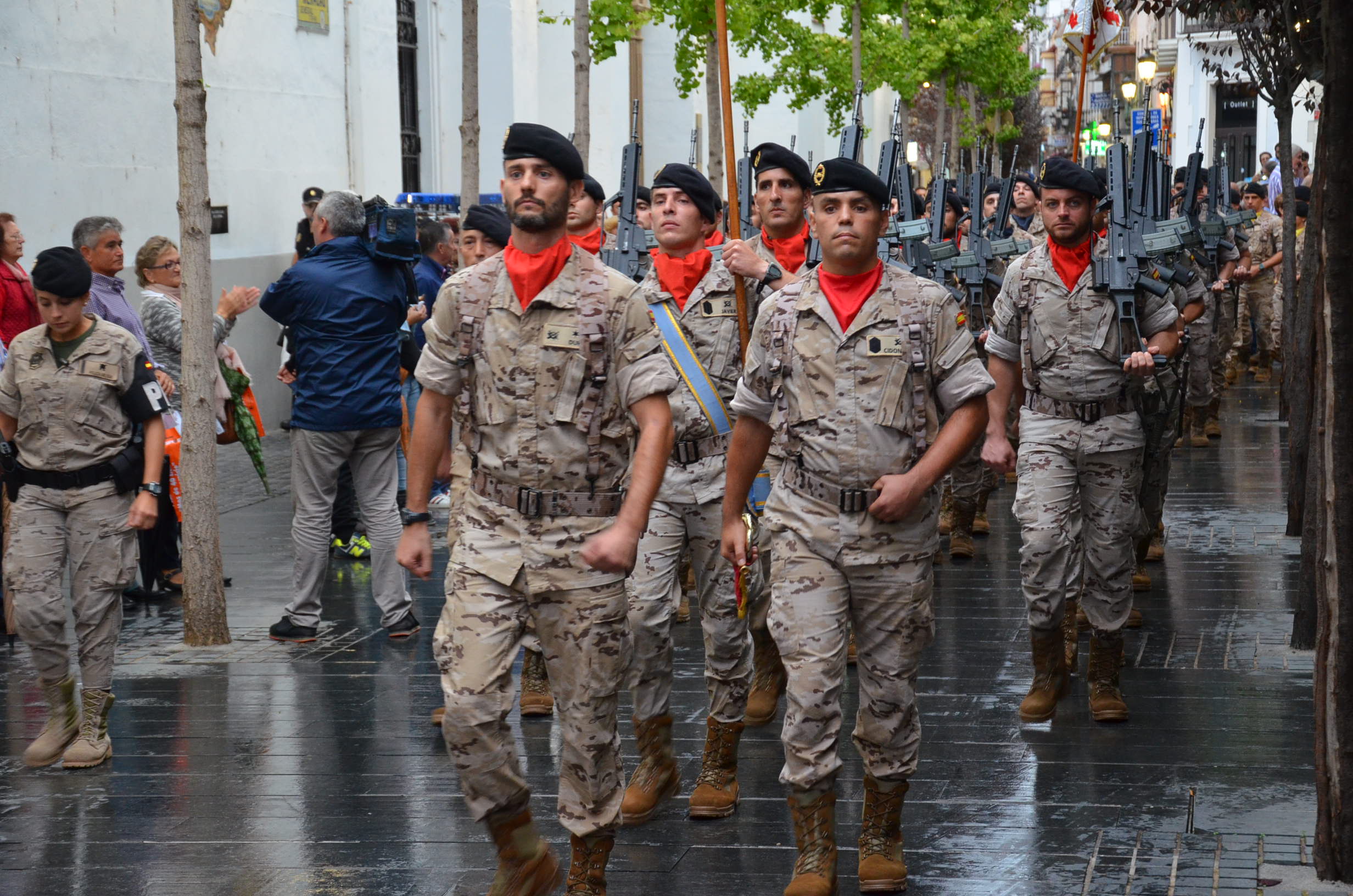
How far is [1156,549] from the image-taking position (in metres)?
10.4

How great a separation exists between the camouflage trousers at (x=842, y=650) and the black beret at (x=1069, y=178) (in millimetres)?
2605

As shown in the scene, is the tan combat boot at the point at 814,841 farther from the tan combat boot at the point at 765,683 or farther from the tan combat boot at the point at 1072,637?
the tan combat boot at the point at 1072,637

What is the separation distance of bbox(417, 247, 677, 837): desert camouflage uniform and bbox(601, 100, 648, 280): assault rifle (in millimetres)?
3201

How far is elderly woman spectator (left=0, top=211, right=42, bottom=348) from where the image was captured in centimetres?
918

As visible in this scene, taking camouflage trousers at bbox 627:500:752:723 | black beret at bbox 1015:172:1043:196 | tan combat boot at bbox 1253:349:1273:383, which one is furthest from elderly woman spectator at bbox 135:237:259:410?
tan combat boot at bbox 1253:349:1273:383

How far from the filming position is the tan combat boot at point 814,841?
4980mm

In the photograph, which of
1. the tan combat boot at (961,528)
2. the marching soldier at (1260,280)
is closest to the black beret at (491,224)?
the tan combat boot at (961,528)

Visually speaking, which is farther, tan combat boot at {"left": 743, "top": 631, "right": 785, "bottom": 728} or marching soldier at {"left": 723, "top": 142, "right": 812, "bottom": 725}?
tan combat boot at {"left": 743, "top": 631, "right": 785, "bottom": 728}

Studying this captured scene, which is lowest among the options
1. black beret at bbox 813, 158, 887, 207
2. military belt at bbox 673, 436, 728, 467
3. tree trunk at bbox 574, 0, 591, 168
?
military belt at bbox 673, 436, 728, 467

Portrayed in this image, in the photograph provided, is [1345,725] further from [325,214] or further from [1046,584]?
[325,214]

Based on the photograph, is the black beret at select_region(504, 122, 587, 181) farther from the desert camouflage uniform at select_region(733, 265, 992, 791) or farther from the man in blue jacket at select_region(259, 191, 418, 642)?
the man in blue jacket at select_region(259, 191, 418, 642)

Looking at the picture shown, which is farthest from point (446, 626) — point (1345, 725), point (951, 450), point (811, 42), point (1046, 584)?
point (811, 42)

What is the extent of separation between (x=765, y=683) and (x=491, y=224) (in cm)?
227

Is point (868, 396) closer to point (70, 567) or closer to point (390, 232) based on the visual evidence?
point (70, 567)
